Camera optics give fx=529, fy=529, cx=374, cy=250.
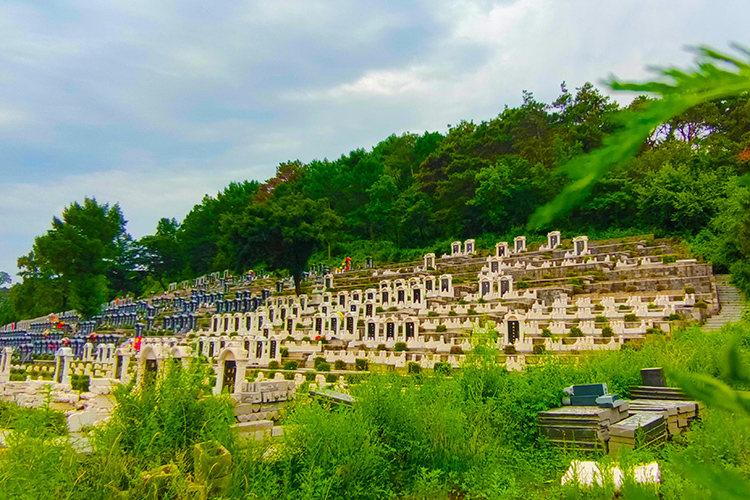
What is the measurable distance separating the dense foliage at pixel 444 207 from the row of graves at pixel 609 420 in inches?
496

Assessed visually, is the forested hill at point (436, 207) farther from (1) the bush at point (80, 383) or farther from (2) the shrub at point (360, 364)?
(1) the bush at point (80, 383)

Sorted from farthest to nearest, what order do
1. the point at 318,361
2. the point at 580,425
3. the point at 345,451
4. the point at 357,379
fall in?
the point at 318,361 → the point at 357,379 → the point at 580,425 → the point at 345,451

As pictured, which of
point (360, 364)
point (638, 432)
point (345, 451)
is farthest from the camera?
point (360, 364)

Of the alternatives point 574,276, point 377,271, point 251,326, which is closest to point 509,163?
point 377,271

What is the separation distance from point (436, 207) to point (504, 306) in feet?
79.5

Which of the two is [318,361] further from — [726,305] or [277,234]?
[277,234]

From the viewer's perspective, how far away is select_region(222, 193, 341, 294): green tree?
1299 inches

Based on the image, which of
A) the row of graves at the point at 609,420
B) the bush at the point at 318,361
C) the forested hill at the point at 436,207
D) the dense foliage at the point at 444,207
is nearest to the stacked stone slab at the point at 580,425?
the row of graves at the point at 609,420

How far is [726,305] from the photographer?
19906mm

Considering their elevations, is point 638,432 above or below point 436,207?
below

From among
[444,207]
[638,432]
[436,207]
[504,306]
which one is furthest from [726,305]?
[436,207]

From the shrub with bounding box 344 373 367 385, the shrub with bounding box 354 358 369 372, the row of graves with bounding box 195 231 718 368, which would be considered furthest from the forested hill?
the shrub with bounding box 344 373 367 385

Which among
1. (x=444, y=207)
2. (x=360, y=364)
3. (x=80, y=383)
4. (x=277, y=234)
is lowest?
(x=80, y=383)

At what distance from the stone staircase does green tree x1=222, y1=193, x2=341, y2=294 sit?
21.6 m
